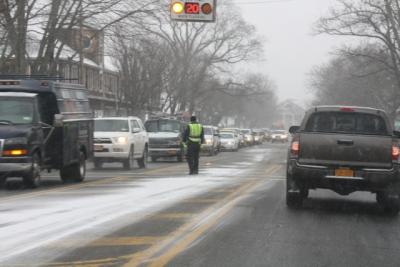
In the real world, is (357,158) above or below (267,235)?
above

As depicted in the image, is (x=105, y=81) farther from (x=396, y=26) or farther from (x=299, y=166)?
(x=299, y=166)

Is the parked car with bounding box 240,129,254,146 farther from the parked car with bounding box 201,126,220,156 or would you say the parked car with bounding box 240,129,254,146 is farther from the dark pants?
the dark pants

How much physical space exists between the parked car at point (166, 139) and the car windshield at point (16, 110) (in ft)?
49.9

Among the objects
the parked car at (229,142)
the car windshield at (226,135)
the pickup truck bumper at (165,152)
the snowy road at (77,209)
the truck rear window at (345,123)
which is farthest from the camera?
the car windshield at (226,135)

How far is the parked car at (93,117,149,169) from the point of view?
79.8ft

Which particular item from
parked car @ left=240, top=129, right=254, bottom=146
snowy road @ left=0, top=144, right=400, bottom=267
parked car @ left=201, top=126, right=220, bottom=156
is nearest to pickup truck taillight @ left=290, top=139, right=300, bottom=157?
snowy road @ left=0, top=144, right=400, bottom=267

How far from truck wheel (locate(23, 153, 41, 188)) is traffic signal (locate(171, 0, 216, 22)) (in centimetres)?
513

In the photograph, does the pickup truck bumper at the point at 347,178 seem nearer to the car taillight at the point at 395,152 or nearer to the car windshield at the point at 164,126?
the car taillight at the point at 395,152

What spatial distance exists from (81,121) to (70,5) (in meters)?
13.2

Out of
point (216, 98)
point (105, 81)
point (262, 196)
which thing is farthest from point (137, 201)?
point (216, 98)

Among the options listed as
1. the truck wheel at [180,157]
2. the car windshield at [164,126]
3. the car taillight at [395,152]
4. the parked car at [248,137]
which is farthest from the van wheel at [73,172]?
the parked car at [248,137]

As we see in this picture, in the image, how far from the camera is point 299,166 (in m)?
11.7

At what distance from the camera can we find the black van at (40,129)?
15.2 metres

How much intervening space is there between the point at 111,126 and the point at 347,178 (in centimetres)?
1475
